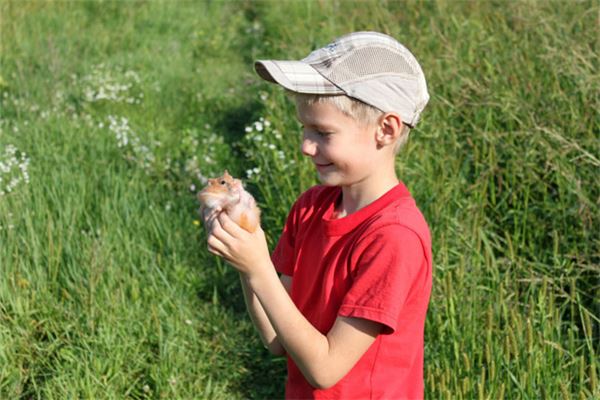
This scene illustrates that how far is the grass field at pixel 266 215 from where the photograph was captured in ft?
8.75

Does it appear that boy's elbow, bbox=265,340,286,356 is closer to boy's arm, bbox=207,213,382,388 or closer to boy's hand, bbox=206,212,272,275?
boy's arm, bbox=207,213,382,388

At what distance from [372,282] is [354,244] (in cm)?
12

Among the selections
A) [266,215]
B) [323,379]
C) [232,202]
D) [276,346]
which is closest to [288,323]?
[323,379]

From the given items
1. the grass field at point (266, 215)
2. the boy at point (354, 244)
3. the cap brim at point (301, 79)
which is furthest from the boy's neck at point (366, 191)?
the grass field at point (266, 215)

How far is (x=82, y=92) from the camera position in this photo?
5.32 metres

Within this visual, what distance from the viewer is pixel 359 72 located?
1.70m

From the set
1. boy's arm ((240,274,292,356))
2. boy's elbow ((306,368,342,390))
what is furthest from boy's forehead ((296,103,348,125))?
boy's elbow ((306,368,342,390))

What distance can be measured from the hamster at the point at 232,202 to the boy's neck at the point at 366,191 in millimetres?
299

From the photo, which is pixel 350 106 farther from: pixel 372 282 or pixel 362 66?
pixel 372 282

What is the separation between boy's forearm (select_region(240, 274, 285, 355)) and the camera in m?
1.95

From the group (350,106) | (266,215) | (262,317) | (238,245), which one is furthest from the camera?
(266,215)

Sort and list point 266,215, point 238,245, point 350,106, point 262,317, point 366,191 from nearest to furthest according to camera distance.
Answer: point 238,245
point 350,106
point 366,191
point 262,317
point 266,215

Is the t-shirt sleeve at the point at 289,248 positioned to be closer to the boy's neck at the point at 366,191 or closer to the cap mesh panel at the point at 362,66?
the boy's neck at the point at 366,191

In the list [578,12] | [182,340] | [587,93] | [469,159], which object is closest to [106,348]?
[182,340]
